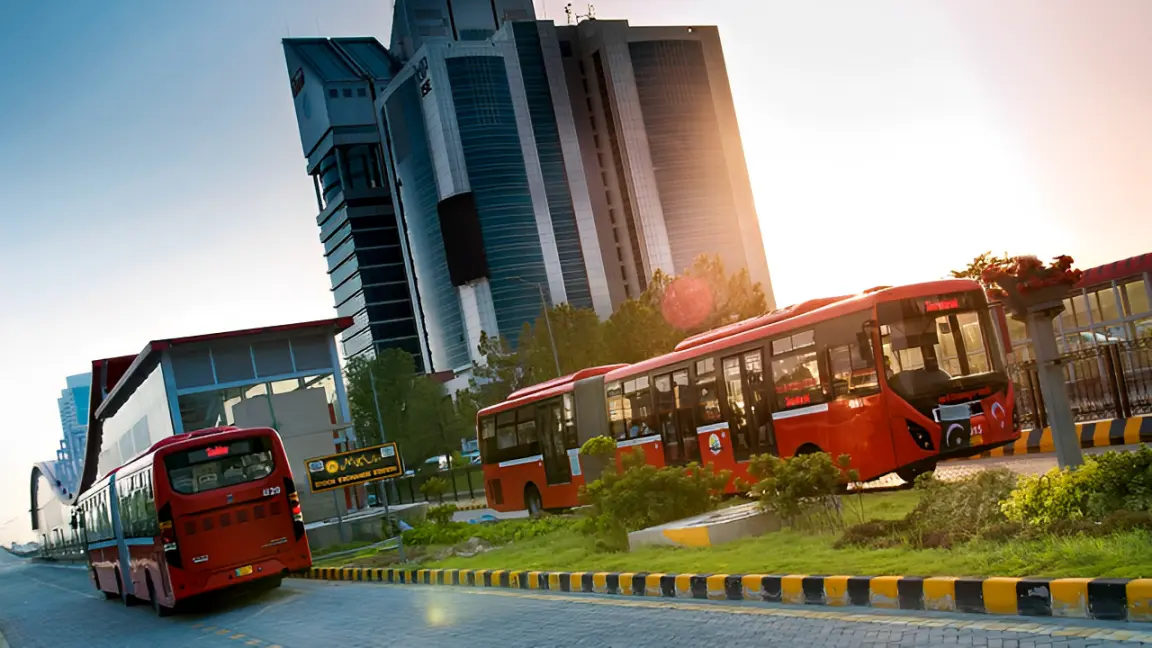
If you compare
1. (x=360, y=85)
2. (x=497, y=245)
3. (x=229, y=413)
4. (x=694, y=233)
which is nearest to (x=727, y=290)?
(x=229, y=413)

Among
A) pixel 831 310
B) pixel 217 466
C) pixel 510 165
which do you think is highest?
pixel 510 165

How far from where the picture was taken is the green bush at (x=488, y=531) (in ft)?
68.3

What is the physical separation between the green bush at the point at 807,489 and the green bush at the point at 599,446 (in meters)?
8.37

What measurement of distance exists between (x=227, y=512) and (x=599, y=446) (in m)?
7.02

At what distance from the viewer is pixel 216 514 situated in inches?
738

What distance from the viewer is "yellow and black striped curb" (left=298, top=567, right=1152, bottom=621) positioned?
702 cm

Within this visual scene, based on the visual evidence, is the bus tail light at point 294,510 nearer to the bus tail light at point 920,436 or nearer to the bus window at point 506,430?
the bus window at point 506,430

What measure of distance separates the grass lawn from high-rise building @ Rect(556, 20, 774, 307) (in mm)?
126501

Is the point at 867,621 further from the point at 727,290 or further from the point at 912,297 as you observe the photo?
the point at 727,290

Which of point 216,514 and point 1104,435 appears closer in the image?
point 1104,435

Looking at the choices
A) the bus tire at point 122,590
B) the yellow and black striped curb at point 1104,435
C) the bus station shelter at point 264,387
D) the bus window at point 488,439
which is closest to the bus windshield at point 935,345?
the yellow and black striped curb at point 1104,435

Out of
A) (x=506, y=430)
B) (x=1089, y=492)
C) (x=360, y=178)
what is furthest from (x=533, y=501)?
(x=360, y=178)

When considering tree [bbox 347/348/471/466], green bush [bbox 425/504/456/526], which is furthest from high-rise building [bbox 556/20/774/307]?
green bush [bbox 425/504/456/526]

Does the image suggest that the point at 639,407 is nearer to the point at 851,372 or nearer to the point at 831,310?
the point at 831,310
